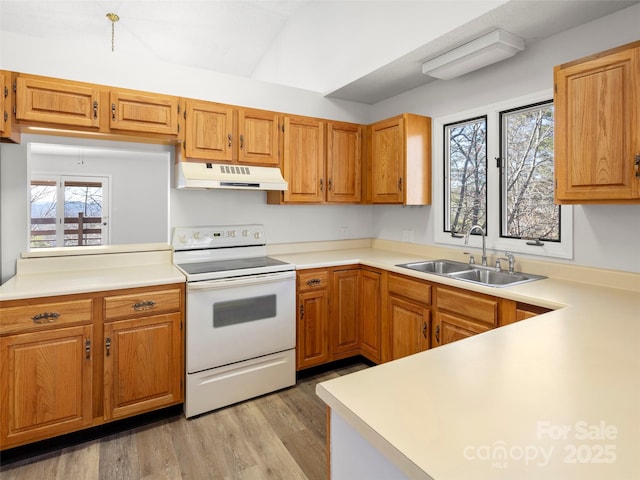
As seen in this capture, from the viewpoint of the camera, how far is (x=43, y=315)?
203 centimetres

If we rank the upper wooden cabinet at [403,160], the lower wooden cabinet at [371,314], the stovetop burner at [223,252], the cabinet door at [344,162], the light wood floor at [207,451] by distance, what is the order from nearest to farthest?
the light wood floor at [207,451], the stovetop burner at [223,252], the lower wooden cabinet at [371,314], the upper wooden cabinet at [403,160], the cabinet door at [344,162]

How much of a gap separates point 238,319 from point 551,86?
2.58m

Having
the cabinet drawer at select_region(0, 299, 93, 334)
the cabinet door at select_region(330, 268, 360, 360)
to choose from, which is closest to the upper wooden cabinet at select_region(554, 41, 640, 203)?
Result: the cabinet door at select_region(330, 268, 360, 360)

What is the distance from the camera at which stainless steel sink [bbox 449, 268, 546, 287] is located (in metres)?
2.40

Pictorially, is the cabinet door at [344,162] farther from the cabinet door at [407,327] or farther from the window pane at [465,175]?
the cabinet door at [407,327]

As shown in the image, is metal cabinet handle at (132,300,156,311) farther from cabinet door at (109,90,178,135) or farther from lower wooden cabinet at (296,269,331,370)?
cabinet door at (109,90,178,135)

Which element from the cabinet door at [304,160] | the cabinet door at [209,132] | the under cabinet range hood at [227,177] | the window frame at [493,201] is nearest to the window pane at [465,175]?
the window frame at [493,201]

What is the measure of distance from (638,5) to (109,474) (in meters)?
3.72

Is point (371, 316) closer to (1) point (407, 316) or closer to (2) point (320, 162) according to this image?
(1) point (407, 316)

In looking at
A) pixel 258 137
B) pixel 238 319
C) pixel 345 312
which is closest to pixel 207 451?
pixel 238 319

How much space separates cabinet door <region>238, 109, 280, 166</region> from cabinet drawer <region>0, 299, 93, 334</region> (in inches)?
58.9

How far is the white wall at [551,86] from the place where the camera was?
2.07 metres

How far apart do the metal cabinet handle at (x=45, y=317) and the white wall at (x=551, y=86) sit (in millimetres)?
2795

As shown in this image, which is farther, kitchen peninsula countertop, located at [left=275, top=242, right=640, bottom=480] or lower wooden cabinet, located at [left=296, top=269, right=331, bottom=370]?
lower wooden cabinet, located at [left=296, top=269, right=331, bottom=370]
